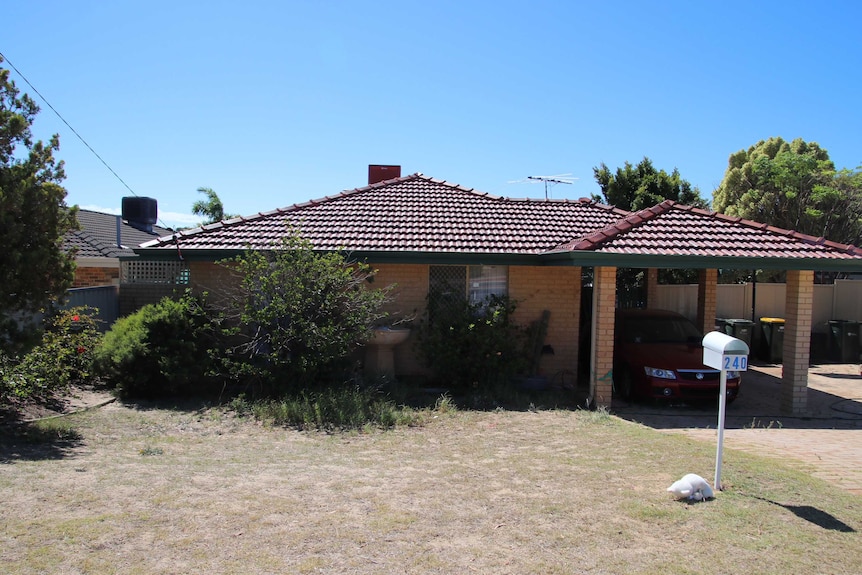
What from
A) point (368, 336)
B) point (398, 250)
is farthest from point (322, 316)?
point (398, 250)

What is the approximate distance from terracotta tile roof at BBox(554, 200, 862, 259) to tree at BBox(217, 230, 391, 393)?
12.2 ft

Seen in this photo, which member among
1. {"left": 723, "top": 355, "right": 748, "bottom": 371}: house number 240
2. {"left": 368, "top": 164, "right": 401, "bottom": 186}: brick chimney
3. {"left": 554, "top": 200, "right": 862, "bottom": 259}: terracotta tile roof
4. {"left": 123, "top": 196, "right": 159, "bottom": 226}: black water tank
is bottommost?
{"left": 723, "top": 355, "right": 748, "bottom": 371}: house number 240

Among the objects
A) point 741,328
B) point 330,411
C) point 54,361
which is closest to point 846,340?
point 741,328

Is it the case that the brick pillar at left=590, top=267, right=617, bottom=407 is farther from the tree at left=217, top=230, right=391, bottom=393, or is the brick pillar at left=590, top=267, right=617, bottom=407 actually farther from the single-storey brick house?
the tree at left=217, top=230, right=391, bottom=393

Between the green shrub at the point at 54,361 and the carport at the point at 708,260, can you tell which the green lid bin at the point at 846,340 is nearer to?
the carport at the point at 708,260

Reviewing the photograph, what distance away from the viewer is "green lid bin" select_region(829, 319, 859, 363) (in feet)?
54.6

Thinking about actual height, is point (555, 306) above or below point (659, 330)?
above

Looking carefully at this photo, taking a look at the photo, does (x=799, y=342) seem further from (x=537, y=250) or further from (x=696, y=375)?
(x=537, y=250)

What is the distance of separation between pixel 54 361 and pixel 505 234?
7.87m

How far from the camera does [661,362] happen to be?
10875mm

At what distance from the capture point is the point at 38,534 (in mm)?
4609

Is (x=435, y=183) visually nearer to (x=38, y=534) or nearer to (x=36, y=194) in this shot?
(x=36, y=194)

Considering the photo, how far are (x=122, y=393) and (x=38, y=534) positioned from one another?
623 cm

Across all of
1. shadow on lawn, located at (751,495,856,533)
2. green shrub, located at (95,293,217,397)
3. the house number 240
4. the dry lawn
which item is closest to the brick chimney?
green shrub, located at (95,293,217,397)
